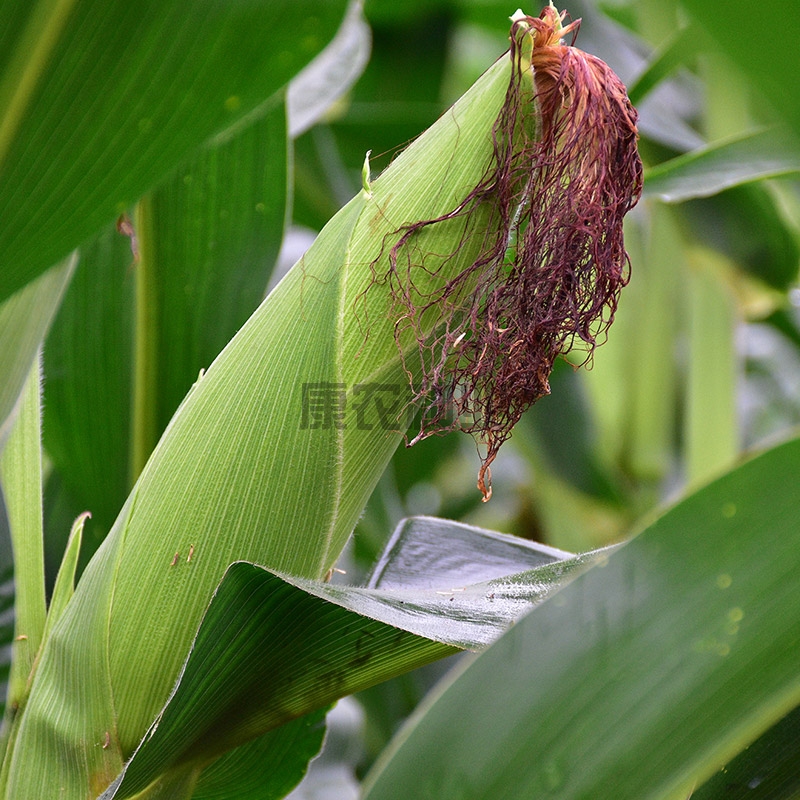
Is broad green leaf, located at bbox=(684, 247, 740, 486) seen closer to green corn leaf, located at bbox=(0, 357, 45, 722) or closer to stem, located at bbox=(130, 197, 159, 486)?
stem, located at bbox=(130, 197, 159, 486)

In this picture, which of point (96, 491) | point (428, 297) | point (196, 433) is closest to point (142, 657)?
point (196, 433)

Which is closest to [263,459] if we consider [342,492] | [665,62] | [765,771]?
[342,492]

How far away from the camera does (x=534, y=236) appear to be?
0.39 metres

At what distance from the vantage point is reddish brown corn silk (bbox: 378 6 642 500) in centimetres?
36

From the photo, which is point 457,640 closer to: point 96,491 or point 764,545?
point 764,545

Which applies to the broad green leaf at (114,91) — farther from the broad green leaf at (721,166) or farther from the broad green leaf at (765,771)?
the broad green leaf at (721,166)

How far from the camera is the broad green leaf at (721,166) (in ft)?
2.09

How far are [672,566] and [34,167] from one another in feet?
0.86

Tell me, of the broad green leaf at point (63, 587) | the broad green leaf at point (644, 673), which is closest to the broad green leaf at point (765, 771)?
the broad green leaf at point (644, 673)

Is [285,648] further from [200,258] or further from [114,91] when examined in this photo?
[200,258]

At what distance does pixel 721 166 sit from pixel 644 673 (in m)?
0.48

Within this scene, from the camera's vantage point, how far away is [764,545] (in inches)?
11.1

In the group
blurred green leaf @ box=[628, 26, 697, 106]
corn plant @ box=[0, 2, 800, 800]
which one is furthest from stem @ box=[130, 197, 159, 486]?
blurred green leaf @ box=[628, 26, 697, 106]

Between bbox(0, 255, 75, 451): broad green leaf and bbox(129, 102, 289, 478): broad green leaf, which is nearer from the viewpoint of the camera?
bbox(0, 255, 75, 451): broad green leaf
